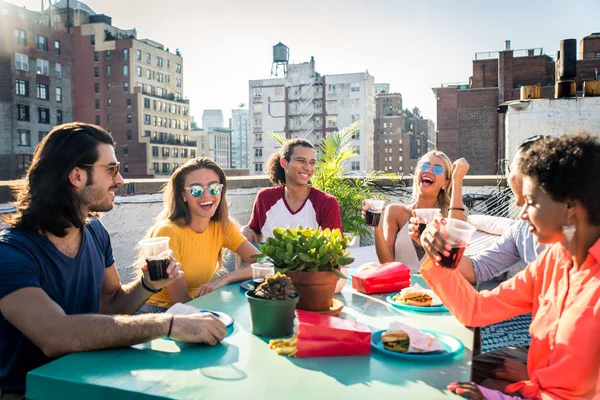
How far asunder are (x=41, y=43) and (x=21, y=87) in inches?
267

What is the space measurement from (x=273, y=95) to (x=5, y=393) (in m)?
77.4

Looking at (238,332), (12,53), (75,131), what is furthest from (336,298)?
(12,53)

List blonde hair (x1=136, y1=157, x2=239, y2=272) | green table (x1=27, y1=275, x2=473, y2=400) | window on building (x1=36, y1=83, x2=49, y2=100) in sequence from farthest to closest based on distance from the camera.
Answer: window on building (x1=36, y1=83, x2=49, y2=100) < blonde hair (x1=136, y1=157, x2=239, y2=272) < green table (x1=27, y1=275, x2=473, y2=400)

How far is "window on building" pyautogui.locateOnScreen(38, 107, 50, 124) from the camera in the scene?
54.7 metres

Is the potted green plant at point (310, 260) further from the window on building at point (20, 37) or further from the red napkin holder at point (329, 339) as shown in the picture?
the window on building at point (20, 37)

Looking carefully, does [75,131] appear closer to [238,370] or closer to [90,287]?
[90,287]

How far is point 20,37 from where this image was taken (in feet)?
178

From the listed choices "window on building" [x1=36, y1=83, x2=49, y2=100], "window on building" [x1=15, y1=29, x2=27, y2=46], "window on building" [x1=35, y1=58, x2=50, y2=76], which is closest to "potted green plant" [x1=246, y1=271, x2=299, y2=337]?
"window on building" [x1=36, y1=83, x2=49, y2=100]

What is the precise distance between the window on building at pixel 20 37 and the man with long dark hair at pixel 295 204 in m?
59.4

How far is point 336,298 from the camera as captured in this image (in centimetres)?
248

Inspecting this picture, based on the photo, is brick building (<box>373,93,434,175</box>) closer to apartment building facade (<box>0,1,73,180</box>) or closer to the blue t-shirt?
apartment building facade (<box>0,1,73,180</box>)

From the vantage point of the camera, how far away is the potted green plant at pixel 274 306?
6.13 ft

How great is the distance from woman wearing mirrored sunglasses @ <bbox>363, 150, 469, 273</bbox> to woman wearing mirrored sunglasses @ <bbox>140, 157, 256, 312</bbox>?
3.77 feet

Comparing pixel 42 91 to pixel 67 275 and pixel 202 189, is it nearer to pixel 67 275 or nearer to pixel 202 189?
pixel 202 189
